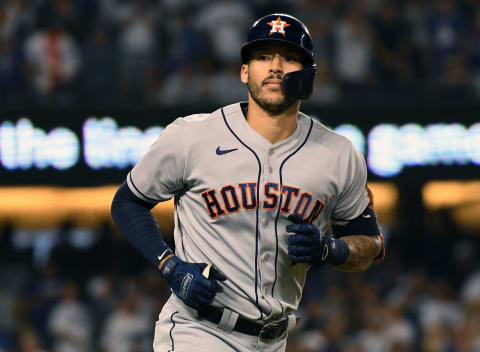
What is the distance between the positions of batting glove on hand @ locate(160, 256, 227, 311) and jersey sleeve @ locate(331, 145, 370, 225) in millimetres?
590

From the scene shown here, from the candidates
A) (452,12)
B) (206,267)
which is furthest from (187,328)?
(452,12)

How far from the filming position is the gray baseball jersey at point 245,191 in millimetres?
3689

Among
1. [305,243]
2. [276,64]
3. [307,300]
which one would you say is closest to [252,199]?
[305,243]

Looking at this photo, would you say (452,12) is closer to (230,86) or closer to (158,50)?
(230,86)

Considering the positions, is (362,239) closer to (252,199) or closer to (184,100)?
(252,199)

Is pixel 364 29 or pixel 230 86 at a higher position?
pixel 364 29

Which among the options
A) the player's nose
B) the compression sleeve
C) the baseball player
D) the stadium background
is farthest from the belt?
the stadium background

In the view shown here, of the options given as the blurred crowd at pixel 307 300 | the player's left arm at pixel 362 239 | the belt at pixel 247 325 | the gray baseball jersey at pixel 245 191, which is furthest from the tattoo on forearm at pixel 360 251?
the blurred crowd at pixel 307 300

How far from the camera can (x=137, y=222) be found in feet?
12.6

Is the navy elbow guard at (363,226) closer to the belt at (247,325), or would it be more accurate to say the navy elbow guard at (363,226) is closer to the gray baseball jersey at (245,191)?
the gray baseball jersey at (245,191)

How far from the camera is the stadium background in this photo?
32.9 ft

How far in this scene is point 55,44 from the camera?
1036cm

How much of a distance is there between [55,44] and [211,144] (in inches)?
276

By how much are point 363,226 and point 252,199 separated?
56cm
